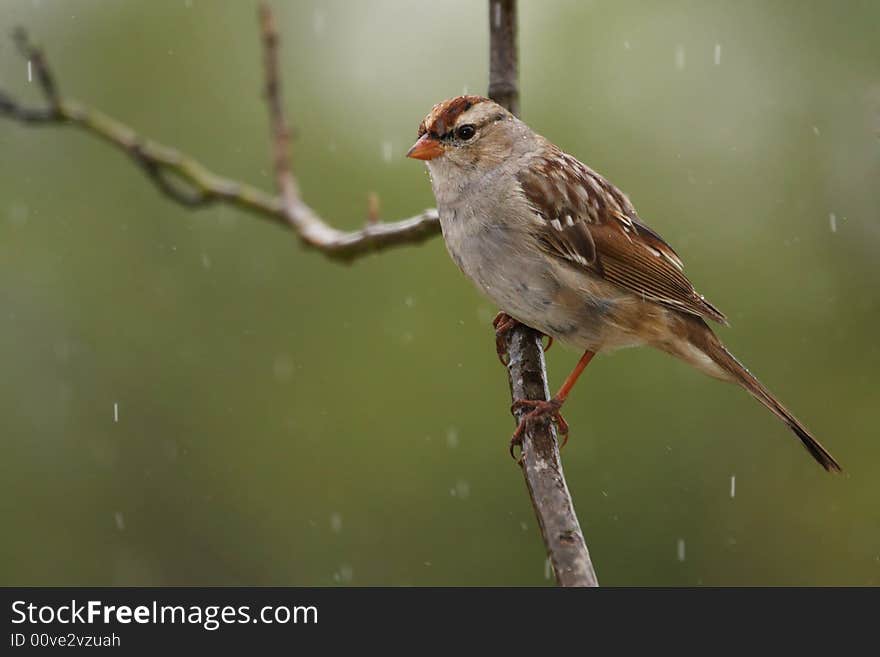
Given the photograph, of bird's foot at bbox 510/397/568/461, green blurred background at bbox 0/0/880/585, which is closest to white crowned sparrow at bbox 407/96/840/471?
bird's foot at bbox 510/397/568/461

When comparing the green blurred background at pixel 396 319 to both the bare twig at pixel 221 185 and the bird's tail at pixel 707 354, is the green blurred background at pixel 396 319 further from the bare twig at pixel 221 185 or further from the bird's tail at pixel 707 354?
the bare twig at pixel 221 185

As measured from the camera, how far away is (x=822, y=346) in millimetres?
8492

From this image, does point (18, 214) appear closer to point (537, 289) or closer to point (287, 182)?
point (287, 182)

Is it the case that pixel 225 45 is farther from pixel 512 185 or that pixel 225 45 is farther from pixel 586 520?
pixel 512 185

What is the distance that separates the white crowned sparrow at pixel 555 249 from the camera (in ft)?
14.9

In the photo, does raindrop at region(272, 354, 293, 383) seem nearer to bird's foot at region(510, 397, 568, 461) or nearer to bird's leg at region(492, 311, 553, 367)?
bird's leg at region(492, 311, 553, 367)

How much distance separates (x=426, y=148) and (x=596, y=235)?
81 centimetres

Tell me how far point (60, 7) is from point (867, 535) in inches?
296

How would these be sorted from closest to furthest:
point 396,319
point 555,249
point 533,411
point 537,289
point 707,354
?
point 533,411 → point 537,289 → point 555,249 → point 707,354 → point 396,319

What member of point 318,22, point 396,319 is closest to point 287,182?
point 396,319

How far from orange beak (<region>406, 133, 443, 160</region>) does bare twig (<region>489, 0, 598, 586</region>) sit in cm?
32

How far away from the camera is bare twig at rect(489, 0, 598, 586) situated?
3.12 m

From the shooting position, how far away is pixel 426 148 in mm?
4562

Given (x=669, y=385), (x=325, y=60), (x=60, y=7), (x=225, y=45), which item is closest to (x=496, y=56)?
(x=669, y=385)
